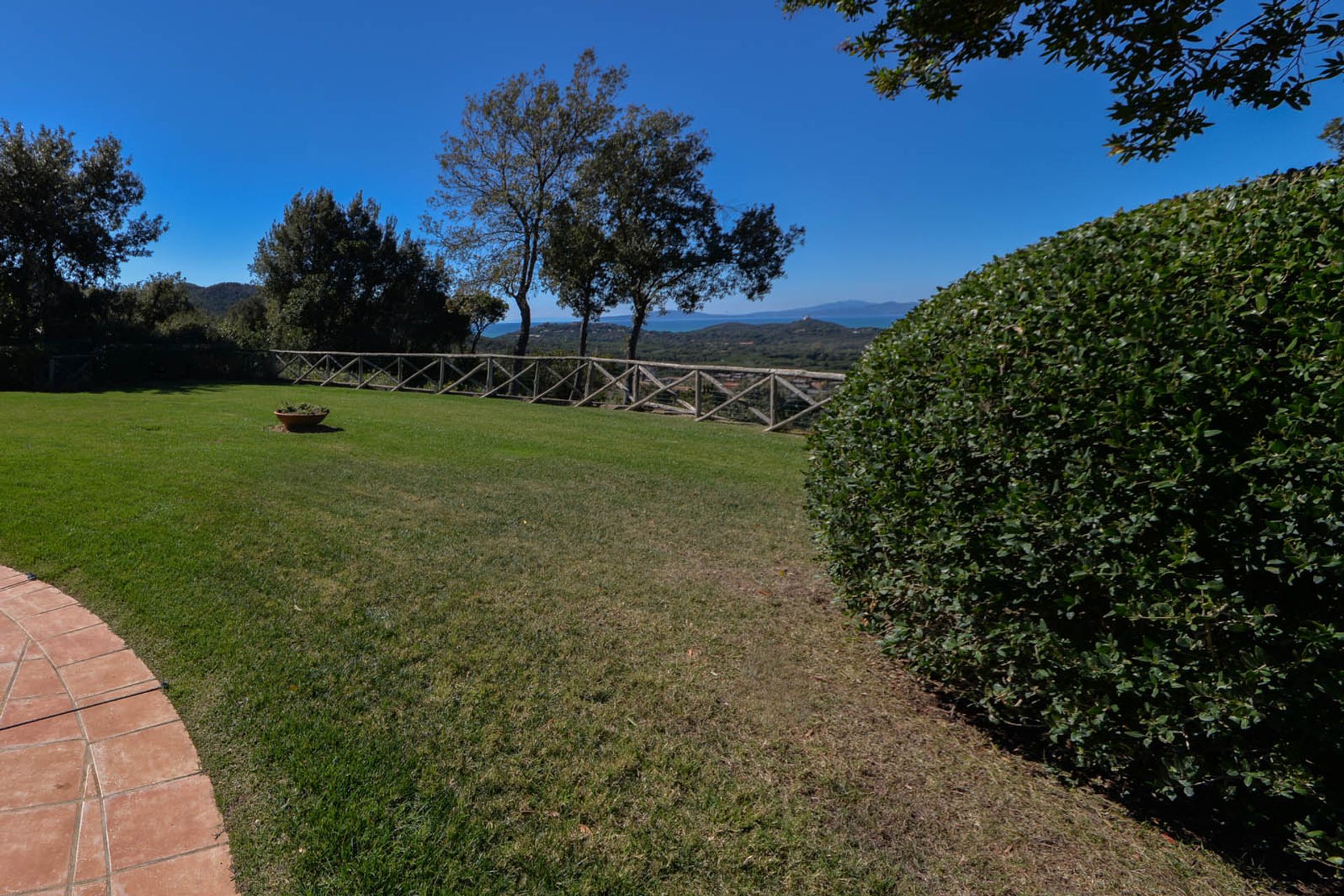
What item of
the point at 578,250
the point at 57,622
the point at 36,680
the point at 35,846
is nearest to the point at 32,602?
the point at 57,622

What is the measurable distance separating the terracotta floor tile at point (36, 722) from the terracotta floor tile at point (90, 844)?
462 mm

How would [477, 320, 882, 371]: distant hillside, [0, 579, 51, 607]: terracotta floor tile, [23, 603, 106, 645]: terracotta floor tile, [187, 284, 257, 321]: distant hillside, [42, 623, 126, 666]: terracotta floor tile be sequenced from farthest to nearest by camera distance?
[187, 284, 257, 321]: distant hillside → [477, 320, 882, 371]: distant hillside → [0, 579, 51, 607]: terracotta floor tile → [23, 603, 106, 645]: terracotta floor tile → [42, 623, 126, 666]: terracotta floor tile

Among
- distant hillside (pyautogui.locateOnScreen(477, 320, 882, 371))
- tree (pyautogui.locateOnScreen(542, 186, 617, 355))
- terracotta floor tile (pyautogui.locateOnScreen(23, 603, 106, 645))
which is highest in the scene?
tree (pyautogui.locateOnScreen(542, 186, 617, 355))

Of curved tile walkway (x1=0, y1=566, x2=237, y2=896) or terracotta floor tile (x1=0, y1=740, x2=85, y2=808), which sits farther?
terracotta floor tile (x1=0, y1=740, x2=85, y2=808)

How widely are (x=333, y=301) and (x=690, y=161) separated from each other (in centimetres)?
1397

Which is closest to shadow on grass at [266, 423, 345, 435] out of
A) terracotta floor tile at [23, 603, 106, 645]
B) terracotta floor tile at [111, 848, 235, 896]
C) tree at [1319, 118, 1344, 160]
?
terracotta floor tile at [23, 603, 106, 645]

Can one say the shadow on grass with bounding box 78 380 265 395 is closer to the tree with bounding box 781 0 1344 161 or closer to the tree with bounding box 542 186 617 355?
the tree with bounding box 542 186 617 355

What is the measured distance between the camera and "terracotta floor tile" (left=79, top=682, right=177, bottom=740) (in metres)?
2.16

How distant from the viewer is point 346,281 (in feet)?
74.5

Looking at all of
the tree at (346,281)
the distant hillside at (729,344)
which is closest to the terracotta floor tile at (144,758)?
the distant hillside at (729,344)

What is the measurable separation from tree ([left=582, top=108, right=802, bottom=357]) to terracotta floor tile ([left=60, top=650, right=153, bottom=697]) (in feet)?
53.5

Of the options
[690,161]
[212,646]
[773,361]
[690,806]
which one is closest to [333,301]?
[690,161]

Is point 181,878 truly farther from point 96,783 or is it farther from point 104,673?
point 104,673

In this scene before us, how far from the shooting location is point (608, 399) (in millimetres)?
14133
